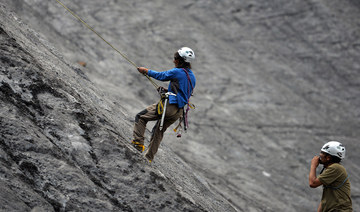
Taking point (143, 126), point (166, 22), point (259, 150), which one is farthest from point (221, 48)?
point (143, 126)

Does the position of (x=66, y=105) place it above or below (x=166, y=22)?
below

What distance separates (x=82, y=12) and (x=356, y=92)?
1492 cm

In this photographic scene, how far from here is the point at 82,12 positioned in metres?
19.5

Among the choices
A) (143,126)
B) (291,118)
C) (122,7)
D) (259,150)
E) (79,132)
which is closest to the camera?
(79,132)

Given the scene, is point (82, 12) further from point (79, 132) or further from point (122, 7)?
point (79, 132)

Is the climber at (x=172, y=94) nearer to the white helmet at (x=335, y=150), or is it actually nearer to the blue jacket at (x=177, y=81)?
the blue jacket at (x=177, y=81)

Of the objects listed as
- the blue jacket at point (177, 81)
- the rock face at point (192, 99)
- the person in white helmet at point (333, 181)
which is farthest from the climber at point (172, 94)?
the person in white helmet at point (333, 181)

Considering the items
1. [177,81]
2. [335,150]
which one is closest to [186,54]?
[177,81]

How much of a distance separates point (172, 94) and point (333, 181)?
2939mm

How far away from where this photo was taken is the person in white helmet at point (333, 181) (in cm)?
622

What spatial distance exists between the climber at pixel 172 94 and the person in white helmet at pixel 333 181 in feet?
8.07

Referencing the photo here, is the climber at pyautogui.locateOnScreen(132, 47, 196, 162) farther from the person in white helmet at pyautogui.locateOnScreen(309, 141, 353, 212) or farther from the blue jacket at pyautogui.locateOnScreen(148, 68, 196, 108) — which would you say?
the person in white helmet at pyautogui.locateOnScreen(309, 141, 353, 212)

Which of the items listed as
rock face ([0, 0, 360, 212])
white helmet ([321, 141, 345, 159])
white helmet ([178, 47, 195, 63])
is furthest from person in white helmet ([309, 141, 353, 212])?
white helmet ([178, 47, 195, 63])

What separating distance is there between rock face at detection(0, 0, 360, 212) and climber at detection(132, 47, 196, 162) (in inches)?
13.7
